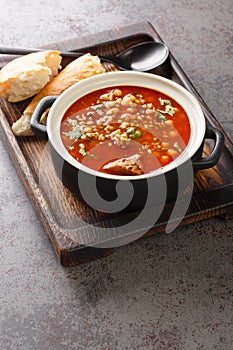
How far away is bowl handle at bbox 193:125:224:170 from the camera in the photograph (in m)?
1.73

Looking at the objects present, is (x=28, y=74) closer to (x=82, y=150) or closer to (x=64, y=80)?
(x=64, y=80)

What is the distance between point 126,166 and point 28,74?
0.50 meters

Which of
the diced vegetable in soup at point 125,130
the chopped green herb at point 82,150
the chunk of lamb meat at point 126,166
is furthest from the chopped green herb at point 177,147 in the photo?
the chopped green herb at point 82,150

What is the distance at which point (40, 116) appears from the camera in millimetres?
1849

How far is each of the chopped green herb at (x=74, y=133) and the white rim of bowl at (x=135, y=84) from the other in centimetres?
3

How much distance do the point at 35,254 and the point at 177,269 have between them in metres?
0.39

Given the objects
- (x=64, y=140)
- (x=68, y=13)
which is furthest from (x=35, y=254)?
(x=68, y=13)

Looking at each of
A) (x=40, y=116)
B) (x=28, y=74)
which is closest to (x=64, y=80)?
(x=28, y=74)

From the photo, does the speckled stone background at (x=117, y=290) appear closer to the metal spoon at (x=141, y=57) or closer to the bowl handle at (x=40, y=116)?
the bowl handle at (x=40, y=116)

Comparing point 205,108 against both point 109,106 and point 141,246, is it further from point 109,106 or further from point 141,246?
point 141,246

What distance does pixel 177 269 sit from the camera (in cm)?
176

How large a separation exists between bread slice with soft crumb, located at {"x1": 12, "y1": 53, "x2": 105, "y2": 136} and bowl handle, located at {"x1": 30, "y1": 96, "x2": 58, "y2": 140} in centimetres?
10

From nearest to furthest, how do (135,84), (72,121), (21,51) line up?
(72,121) → (135,84) → (21,51)

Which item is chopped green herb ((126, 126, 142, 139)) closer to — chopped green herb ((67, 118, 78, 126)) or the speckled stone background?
chopped green herb ((67, 118, 78, 126))
